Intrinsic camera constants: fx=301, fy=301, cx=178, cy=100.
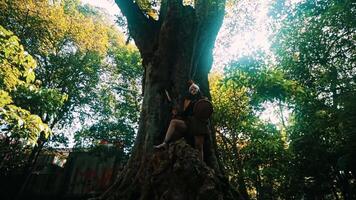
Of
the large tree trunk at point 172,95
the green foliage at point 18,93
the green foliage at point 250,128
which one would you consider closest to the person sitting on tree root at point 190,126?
the large tree trunk at point 172,95

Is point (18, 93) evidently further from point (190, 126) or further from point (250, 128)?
point (250, 128)

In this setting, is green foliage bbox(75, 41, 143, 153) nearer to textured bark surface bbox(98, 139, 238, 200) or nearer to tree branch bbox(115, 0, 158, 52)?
tree branch bbox(115, 0, 158, 52)

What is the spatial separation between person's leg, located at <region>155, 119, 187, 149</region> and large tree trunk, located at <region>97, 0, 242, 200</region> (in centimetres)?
50

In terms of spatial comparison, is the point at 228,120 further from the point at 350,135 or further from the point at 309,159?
the point at 350,135

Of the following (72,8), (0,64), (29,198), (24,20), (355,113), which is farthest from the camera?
(72,8)

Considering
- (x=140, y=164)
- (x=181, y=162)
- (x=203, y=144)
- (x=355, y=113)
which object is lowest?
(x=181, y=162)

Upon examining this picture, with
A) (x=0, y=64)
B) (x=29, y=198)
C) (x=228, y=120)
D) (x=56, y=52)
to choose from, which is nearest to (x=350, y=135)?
(x=228, y=120)

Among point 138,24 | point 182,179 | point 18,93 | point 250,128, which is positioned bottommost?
point 182,179

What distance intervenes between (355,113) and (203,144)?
9.43m

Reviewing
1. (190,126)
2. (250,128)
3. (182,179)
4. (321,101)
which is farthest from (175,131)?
(321,101)

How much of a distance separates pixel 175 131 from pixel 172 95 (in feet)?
4.82

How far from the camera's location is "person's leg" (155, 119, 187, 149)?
5.49 m

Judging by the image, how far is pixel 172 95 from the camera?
6.84 metres

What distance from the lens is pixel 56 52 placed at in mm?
19156
